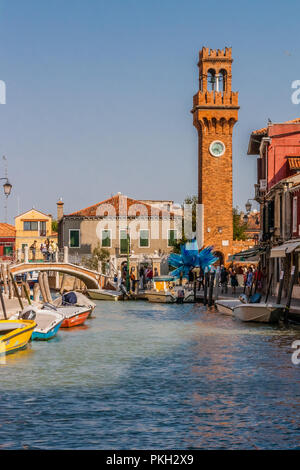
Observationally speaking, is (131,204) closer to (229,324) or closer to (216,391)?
(229,324)

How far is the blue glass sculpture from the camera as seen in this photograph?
47.7m

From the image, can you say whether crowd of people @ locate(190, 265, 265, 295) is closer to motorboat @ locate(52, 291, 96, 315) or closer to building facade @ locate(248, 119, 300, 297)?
building facade @ locate(248, 119, 300, 297)

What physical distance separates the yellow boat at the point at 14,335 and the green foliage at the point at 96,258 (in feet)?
120

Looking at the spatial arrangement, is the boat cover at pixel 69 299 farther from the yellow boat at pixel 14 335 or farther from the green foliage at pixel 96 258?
the green foliage at pixel 96 258

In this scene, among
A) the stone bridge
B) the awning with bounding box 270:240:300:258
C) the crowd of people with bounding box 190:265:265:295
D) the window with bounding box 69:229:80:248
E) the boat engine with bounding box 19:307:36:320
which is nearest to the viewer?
the boat engine with bounding box 19:307:36:320

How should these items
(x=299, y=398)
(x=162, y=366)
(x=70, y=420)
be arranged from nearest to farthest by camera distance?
1. (x=70, y=420)
2. (x=299, y=398)
3. (x=162, y=366)

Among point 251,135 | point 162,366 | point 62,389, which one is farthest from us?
point 251,135

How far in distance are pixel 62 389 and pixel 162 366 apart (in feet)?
11.2

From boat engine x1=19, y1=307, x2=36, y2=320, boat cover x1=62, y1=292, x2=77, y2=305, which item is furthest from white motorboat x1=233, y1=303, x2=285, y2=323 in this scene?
boat engine x1=19, y1=307, x2=36, y2=320

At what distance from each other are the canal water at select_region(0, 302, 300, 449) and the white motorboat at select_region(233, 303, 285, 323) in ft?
3.79

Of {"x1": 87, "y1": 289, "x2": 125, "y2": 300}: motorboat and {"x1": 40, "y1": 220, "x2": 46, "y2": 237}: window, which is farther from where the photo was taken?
{"x1": 40, "y1": 220, "x2": 46, "y2": 237}: window

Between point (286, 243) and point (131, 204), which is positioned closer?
point (286, 243)

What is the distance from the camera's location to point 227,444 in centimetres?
1080
